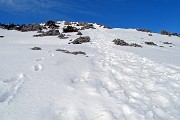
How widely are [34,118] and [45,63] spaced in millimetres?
5463

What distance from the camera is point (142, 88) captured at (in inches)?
348

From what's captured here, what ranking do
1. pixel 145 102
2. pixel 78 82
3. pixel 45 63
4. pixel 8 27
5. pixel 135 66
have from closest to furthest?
pixel 145 102
pixel 78 82
pixel 45 63
pixel 135 66
pixel 8 27

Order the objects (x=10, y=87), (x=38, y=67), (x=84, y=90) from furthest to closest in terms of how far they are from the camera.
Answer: (x=38, y=67) → (x=84, y=90) → (x=10, y=87)

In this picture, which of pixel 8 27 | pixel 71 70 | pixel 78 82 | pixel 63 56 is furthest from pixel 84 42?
pixel 8 27

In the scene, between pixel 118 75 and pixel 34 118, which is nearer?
pixel 34 118

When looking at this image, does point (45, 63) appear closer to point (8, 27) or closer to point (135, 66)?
point (135, 66)

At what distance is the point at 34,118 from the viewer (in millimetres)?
5844

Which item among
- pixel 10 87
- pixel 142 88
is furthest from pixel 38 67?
pixel 142 88

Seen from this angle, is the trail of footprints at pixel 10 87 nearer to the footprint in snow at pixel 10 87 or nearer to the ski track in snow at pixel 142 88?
the footprint in snow at pixel 10 87

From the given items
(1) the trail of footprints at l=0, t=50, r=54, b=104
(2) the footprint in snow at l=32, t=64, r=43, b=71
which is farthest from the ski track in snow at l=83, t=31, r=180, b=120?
(1) the trail of footprints at l=0, t=50, r=54, b=104

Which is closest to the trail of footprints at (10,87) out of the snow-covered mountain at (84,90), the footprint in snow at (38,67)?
the snow-covered mountain at (84,90)

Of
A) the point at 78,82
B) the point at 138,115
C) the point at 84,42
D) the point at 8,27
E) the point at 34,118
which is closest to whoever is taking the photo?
the point at 34,118

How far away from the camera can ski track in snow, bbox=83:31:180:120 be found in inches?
269

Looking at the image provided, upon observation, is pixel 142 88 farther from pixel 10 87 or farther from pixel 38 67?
pixel 10 87
